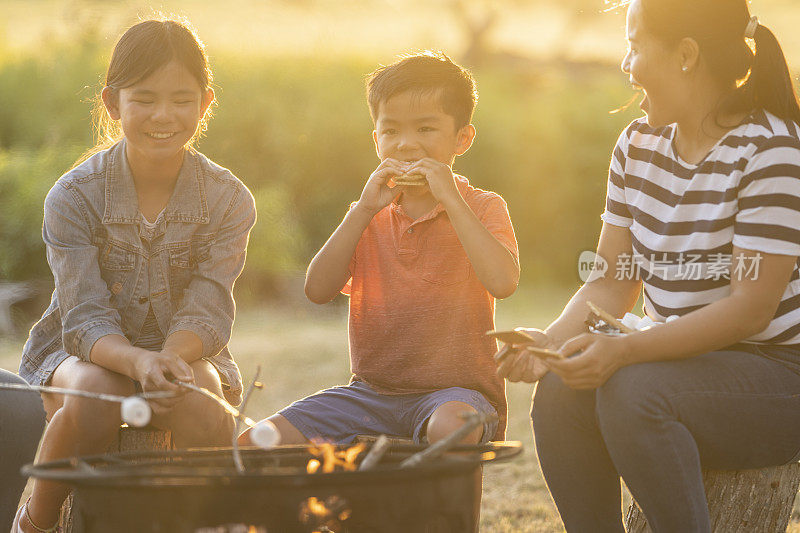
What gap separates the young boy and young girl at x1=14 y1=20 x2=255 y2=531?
0.85 feet

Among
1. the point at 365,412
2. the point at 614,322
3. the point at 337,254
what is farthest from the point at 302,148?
the point at 614,322

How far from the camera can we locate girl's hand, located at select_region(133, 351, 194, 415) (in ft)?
6.93

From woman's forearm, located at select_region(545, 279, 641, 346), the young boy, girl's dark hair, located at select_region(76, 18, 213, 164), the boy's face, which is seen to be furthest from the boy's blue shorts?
girl's dark hair, located at select_region(76, 18, 213, 164)

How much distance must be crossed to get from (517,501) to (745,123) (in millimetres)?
1884

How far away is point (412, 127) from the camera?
2514 mm

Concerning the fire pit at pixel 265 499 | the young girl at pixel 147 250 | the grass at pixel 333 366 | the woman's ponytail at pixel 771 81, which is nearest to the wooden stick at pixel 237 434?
the fire pit at pixel 265 499

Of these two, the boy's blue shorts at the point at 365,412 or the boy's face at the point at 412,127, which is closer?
the boy's blue shorts at the point at 365,412

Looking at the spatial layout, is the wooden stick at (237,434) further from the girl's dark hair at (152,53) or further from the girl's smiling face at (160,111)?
the girl's dark hair at (152,53)

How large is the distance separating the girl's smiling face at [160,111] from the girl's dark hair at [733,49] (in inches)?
46.8

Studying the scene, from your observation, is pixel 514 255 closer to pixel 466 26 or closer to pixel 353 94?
pixel 353 94

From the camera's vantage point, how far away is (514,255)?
2418 millimetres

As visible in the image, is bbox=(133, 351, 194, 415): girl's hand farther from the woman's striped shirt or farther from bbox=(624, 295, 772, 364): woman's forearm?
the woman's striped shirt

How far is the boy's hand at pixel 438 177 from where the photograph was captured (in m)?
2.37

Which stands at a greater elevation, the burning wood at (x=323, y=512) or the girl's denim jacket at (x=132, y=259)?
the girl's denim jacket at (x=132, y=259)
